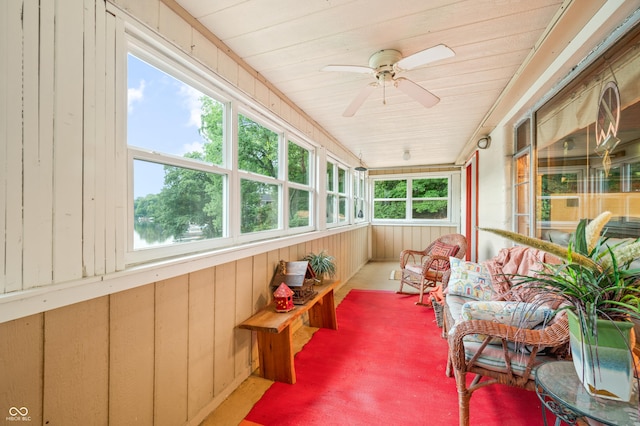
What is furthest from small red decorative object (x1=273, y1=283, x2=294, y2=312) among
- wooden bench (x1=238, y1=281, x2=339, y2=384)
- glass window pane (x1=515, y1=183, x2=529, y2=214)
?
glass window pane (x1=515, y1=183, x2=529, y2=214)

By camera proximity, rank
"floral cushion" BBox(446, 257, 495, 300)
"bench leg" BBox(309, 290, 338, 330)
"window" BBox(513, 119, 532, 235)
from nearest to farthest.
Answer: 1. "floral cushion" BBox(446, 257, 495, 300)
2. "window" BBox(513, 119, 532, 235)
3. "bench leg" BBox(309, 290, 338, 330)

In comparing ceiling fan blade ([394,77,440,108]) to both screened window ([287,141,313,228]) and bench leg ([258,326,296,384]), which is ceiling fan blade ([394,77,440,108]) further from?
bench leg ([258,326,296,384])

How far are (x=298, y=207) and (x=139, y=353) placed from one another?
199 centimetres

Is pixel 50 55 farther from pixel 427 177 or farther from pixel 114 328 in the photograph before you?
pixel 427 177

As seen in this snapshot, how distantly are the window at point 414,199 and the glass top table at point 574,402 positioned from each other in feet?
17.9

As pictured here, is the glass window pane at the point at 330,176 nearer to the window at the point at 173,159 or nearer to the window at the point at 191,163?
the window at the point at 191,163

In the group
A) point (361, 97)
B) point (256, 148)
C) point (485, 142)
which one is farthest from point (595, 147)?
point (256, 148)

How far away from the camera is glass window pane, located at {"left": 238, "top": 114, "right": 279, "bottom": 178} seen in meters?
2.05

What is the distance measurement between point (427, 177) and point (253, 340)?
5602mm

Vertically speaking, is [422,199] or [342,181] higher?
[342,181]

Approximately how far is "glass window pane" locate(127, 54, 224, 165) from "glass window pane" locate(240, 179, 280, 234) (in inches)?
14.4

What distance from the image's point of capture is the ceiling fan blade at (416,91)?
1.78 metres

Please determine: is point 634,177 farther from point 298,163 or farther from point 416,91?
point 298,163

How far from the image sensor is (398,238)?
6.48 metres
